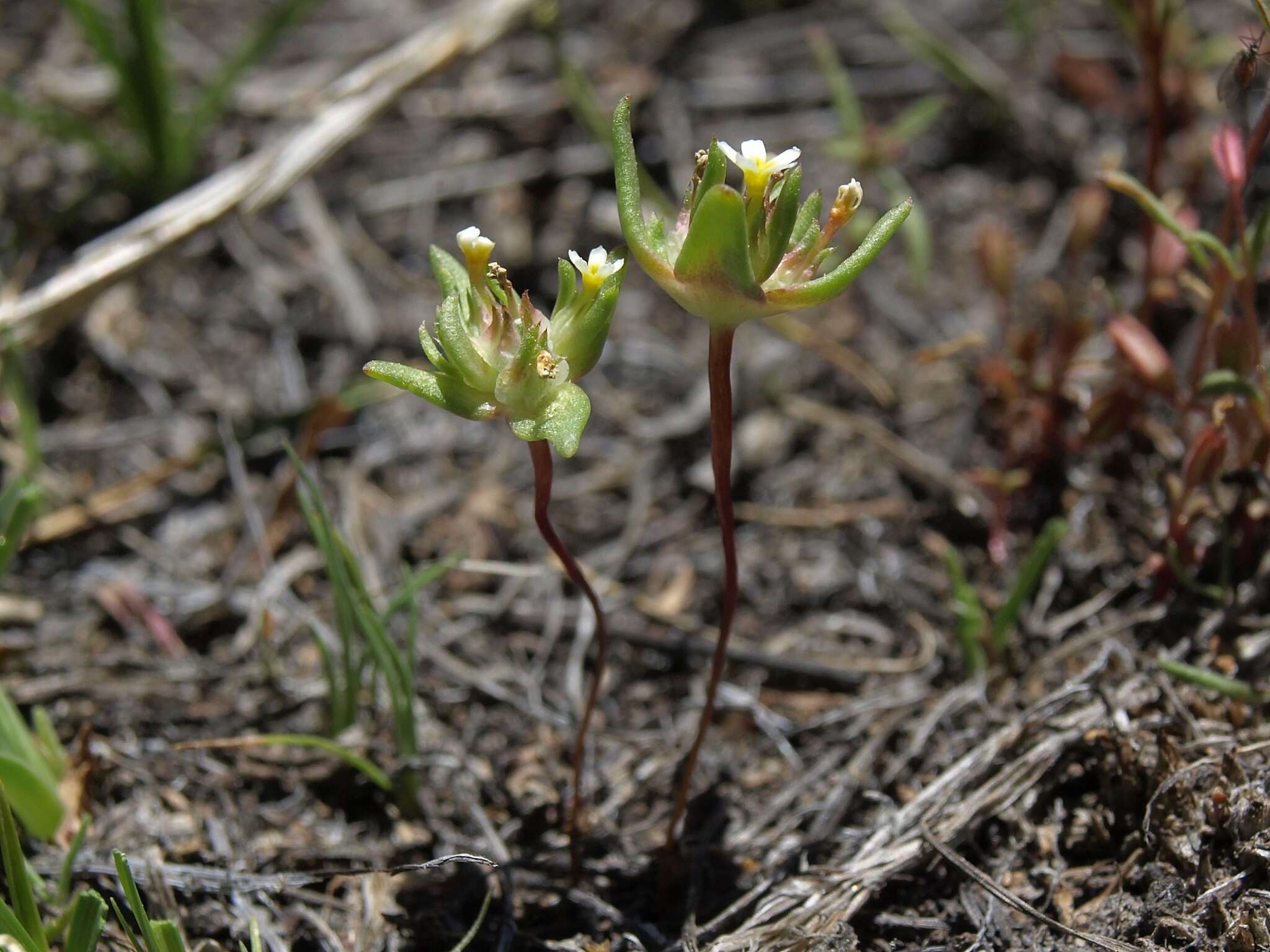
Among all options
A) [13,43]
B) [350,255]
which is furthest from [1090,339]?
[13,43]

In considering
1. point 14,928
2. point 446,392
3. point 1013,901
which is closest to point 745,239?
point 446,392

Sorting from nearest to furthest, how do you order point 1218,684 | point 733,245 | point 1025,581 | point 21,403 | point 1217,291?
point 733,245, point 1218,684, point 1025,581, point 1217,291, point 21,403

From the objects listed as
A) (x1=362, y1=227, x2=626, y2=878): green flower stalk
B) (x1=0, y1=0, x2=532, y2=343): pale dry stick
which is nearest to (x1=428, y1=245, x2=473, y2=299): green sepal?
(x1=362, y1=227, x2=626, y2=878): green flower stalk

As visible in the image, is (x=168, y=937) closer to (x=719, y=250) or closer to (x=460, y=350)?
(x=460, y=350)

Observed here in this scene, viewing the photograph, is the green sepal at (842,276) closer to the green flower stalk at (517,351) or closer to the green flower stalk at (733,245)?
the green flower stalk at (733,245)

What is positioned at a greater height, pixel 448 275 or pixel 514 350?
pixel 448 275

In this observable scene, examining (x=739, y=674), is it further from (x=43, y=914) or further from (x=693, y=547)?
(x=43, y=914)

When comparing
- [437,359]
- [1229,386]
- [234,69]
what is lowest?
[1229,386]
